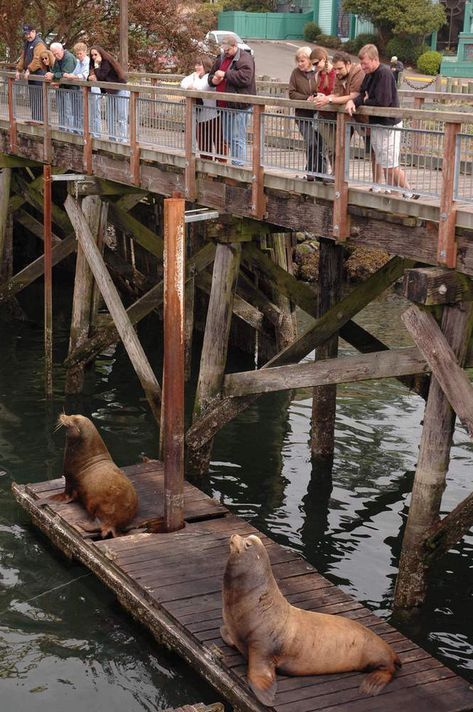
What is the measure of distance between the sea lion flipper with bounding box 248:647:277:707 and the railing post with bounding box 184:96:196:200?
5845 mm

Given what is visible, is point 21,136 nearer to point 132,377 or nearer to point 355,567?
point 132,377

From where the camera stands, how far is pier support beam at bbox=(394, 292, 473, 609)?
9359 mm

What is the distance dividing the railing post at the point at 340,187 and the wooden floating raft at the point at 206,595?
9.45ft

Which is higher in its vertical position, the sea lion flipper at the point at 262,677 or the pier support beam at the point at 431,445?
the pier support beam at the point at 431,445

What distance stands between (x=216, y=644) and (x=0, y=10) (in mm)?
20070

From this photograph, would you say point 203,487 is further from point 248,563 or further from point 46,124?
point 46,124

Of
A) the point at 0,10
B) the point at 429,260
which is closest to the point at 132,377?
the point at 429,260

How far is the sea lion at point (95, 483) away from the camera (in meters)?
11.0

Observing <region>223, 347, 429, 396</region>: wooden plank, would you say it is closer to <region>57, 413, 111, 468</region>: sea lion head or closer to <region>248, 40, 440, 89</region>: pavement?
<region>57, 413, 111, 468</region>: sea lion head

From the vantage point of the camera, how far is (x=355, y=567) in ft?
37.1

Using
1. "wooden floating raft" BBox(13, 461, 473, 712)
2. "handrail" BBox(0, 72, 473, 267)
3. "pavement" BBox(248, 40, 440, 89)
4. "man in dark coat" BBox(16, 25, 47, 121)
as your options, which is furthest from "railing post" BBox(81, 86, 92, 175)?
"pavement" BBox(248, 40, 440, 89)

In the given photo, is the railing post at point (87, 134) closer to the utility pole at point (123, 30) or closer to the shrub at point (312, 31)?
the utility pole at point (123, 30)

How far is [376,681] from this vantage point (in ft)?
26.9

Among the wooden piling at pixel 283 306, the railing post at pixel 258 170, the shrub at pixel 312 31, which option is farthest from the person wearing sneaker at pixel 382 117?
the shrub at pixel 312 31
